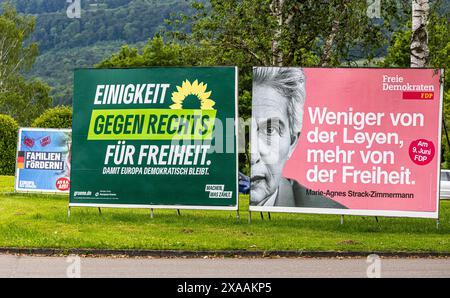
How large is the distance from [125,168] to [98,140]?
0.92 m

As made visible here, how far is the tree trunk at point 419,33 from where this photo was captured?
2302 centimetres

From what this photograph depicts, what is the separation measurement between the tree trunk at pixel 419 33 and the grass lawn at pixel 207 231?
4.00 m

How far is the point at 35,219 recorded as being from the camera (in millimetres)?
22547

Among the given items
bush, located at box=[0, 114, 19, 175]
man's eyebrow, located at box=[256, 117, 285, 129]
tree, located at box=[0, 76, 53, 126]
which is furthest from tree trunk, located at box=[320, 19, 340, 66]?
tree, located at box=[0, 76, 53, 126]

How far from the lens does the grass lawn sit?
58.7 ft

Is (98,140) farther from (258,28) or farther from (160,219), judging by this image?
(258,28)

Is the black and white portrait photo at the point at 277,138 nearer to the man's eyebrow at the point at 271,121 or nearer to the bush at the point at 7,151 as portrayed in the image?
the man's eyebrow at the point at 271,121

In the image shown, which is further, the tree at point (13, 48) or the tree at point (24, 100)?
the tree at point (24, 100)

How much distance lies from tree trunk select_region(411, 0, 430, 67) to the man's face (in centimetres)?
405

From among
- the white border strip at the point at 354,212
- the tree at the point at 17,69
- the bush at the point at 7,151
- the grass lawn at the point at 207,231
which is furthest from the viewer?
the tree at the point at 17,69

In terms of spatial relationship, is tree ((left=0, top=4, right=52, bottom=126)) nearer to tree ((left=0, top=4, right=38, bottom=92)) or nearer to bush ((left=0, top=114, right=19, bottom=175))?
tree ((left=0, top=4, right=38, bottom=92))

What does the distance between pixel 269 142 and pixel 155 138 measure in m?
2.64

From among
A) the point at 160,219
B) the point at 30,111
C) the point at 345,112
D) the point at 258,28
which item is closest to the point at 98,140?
the point at 160,219

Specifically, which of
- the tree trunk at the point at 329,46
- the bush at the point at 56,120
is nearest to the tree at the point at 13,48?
the bush at the point at 56,120
